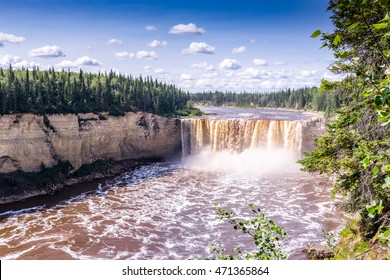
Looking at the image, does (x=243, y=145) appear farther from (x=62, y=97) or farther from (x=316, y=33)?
(x=316, y=33)

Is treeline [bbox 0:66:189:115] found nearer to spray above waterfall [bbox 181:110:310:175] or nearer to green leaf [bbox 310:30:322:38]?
spray above waterfall [bbox 181:110:310:175]

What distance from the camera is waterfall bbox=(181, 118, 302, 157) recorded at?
160ft

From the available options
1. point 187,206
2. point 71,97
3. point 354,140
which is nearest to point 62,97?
point 71,97

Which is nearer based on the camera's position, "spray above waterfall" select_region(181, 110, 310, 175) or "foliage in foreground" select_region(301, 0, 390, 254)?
"foliage in foreground" select_region(301, 0, 390, 254)

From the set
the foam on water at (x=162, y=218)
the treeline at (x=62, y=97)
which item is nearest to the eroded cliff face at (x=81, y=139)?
the treeline at (x=62, y=97)

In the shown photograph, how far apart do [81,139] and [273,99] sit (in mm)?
100698

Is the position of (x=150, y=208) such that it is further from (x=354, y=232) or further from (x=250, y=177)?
(x=354, y=232)

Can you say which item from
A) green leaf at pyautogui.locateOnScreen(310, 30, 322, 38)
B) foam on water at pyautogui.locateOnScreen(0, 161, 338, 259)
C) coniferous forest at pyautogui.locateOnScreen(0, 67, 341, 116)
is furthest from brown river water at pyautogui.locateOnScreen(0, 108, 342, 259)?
green leaf at pyautogui.locateOnScreen(310, 30, 322, 38)

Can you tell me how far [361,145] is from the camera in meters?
9.97

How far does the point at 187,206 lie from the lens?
32.5 metres

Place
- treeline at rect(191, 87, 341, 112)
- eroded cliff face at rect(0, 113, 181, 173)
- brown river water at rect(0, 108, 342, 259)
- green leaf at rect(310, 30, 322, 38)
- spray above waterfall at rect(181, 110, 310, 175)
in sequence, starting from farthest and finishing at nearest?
treeline at rect(191, 87, 341, 112)
spray above waterfall at rect(181, 110, 310, 175)
eroded cliff face at rect(0, 113, 181, 173)
brown river water at rect(0, 108, 342, 259)
green leaf at rect(310, 30, 322, 38)

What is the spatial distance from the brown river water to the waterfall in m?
0.14

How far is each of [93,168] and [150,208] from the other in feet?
53.4
